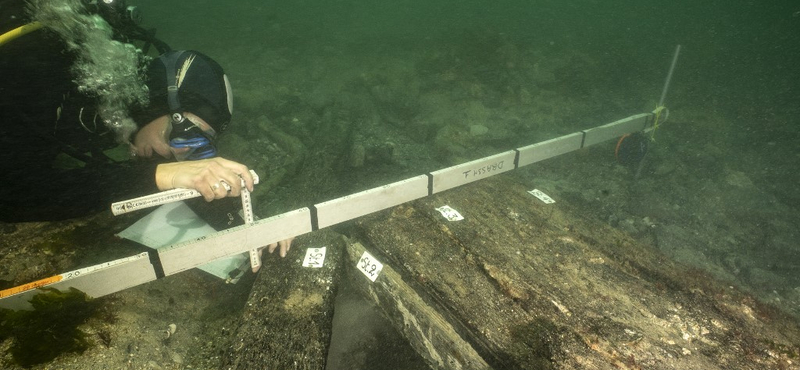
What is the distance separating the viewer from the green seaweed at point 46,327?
5.78 ft

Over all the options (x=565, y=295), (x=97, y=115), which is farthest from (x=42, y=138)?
(x=565, y=295)

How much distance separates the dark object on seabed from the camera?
18.3ft

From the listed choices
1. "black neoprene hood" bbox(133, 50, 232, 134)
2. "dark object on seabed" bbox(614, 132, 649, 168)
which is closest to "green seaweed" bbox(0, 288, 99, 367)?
"black neoprene hood" bbox(133, 50, 232, 134)

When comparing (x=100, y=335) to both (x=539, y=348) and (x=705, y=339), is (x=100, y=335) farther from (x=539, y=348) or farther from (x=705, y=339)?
(x=705, y=339)

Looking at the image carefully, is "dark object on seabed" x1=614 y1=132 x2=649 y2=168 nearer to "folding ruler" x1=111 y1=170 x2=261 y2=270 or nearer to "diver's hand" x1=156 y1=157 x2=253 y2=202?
"folding ruler" x1=111 y1=170 x2=261 y2=270

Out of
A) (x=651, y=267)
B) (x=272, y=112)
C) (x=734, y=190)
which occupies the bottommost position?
(x=734, y=190)

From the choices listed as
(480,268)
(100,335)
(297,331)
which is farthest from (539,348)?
(100,335)

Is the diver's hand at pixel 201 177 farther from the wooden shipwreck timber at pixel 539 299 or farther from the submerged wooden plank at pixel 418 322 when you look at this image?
the submerged wooden plank at pixel 418 322

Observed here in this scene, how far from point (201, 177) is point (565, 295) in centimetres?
290

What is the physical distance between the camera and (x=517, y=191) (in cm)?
388

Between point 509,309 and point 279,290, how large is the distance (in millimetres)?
1973

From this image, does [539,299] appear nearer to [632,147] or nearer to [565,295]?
[565,295]

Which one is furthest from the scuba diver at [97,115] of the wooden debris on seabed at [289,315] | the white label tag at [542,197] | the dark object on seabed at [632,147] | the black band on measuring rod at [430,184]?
the dark object on seabed at [632,147]

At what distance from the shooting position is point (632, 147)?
563cm
